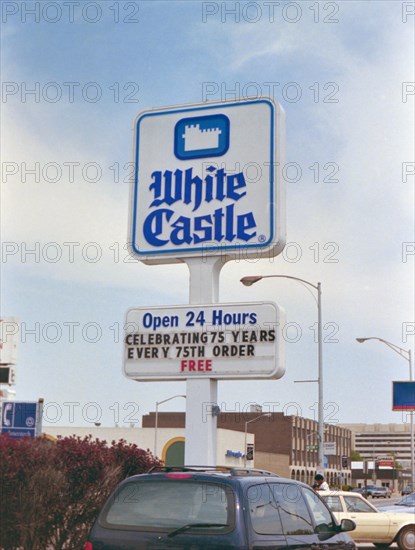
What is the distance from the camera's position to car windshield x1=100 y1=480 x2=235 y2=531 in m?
7.79

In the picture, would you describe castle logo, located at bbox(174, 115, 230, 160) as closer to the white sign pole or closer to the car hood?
the white sign pole

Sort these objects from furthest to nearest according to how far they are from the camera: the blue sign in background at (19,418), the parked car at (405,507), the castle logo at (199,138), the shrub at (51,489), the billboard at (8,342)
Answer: the billboard at (8,342) → the parked car at (405,507) → the blue sign in background at (19,418) → the castle logo at (199,138) → the shrub at (51,489)

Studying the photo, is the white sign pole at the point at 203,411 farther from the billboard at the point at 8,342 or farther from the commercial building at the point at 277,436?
the commercial building at the point at 277,436

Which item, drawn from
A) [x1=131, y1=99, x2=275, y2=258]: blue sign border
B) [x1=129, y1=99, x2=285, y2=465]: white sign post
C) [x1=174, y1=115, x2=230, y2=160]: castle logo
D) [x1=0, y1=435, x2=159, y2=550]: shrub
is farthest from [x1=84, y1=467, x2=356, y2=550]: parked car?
[x1=174, y1=115, x2=230, y2=160]: castle logo

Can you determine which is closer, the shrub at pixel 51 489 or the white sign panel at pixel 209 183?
the shrub at pixel 51 489

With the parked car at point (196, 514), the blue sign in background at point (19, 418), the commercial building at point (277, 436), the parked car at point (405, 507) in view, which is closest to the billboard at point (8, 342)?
the blue sign in background at point (19, 418)

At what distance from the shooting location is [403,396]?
181 ft

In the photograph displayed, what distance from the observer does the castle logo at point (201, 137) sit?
18750 mm

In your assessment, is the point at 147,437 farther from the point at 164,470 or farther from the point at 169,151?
the point at 164,470

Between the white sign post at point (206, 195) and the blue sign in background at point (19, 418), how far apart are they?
528cm

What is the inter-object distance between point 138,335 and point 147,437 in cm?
7407

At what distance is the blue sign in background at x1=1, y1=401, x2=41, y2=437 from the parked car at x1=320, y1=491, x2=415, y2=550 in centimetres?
746

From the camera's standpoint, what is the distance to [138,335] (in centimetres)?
1838

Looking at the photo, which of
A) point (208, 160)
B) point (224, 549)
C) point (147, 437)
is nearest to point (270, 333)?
point (208, 160)
